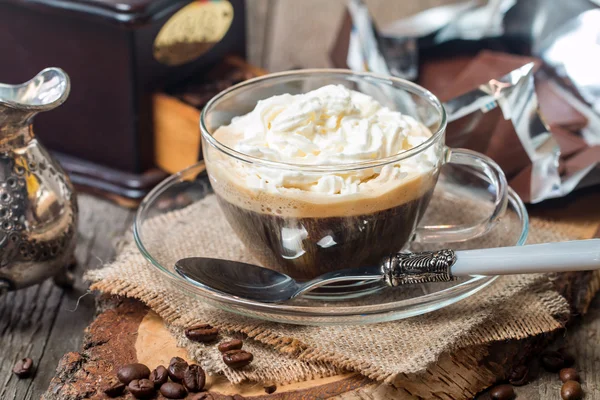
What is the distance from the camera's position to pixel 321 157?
3.49 feet

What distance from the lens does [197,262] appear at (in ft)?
3.69

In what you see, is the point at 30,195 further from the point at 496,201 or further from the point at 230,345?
the point at 496,201

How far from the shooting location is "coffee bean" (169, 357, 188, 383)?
1024 millimetres

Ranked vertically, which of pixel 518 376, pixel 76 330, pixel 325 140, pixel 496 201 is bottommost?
pixel 76 330

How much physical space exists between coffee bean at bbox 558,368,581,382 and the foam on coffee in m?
0.34

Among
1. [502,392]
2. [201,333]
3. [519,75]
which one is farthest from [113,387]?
[519,75]

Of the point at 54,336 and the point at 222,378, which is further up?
the point at 222,378

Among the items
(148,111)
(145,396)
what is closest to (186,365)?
(145,396)


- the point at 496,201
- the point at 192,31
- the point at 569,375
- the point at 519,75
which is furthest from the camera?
the point at 192,31

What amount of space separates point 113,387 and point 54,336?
0.91 feet

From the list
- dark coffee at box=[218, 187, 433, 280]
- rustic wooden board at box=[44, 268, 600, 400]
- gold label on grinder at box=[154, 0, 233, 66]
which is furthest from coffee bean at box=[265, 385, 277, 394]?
gold label on grinder at box=[154, 0, 233, 66]

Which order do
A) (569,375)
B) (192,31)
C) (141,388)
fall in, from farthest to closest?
(192,31)
(569,375)
(141,388)

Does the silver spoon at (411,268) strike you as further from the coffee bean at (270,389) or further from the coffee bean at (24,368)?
the coffee bean at (24,368)

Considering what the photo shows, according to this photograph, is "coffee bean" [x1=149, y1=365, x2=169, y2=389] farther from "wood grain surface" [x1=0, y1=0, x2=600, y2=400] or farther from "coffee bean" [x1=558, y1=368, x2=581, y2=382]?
"coffee bean" [x1=558, y1=368, x2=581, y2=382]
